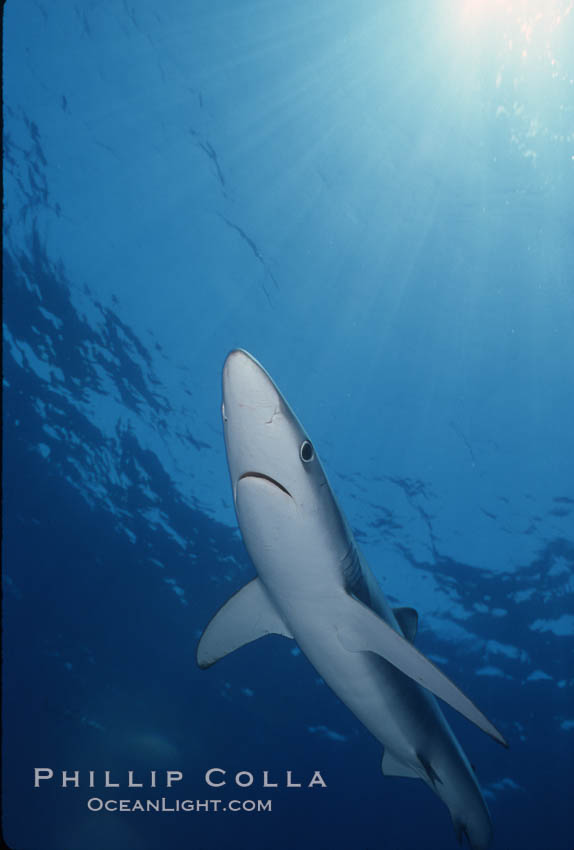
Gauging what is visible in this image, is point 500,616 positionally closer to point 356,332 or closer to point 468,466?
point 468,466

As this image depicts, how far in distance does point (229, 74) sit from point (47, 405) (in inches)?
373

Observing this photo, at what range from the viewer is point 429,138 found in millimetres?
9492

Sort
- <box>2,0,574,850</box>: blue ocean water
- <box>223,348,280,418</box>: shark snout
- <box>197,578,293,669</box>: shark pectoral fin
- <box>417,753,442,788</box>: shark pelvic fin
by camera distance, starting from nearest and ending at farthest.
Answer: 1. <box>223,348,280,418</box>: shark snout
2. <box>197,578,293,669</box>: shark pectoral fin
3. <box>417,753,442,788</box>: shark pelvic fin
4. <box>2,0,574,850</box>: blue ocean water

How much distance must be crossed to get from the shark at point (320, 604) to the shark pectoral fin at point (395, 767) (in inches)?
1.3

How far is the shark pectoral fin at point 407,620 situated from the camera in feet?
18.0

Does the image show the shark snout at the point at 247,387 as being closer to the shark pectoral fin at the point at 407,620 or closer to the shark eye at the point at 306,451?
the shark eye at the point at 306,451

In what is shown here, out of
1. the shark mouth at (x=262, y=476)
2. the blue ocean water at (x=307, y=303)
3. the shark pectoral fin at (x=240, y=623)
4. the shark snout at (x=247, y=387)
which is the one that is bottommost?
the shark pectoral fin at (x=240, y=623)

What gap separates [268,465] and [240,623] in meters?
2.36

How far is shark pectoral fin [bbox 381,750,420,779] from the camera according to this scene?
219 inches

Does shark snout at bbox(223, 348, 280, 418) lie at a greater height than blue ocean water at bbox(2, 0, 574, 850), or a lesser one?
lesser

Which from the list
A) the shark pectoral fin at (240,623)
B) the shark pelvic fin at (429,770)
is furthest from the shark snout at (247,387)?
the shark pelvic fin at (429,770)

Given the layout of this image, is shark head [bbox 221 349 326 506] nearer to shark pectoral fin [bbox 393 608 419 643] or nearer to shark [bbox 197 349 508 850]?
shark [bbox 197 349 508 850]

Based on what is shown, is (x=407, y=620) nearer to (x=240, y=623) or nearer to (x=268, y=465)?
(x=240, y=623)

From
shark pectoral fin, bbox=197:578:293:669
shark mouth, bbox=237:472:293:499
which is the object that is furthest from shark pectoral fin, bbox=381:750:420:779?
shark mouth, bbox=237:472:293:499
